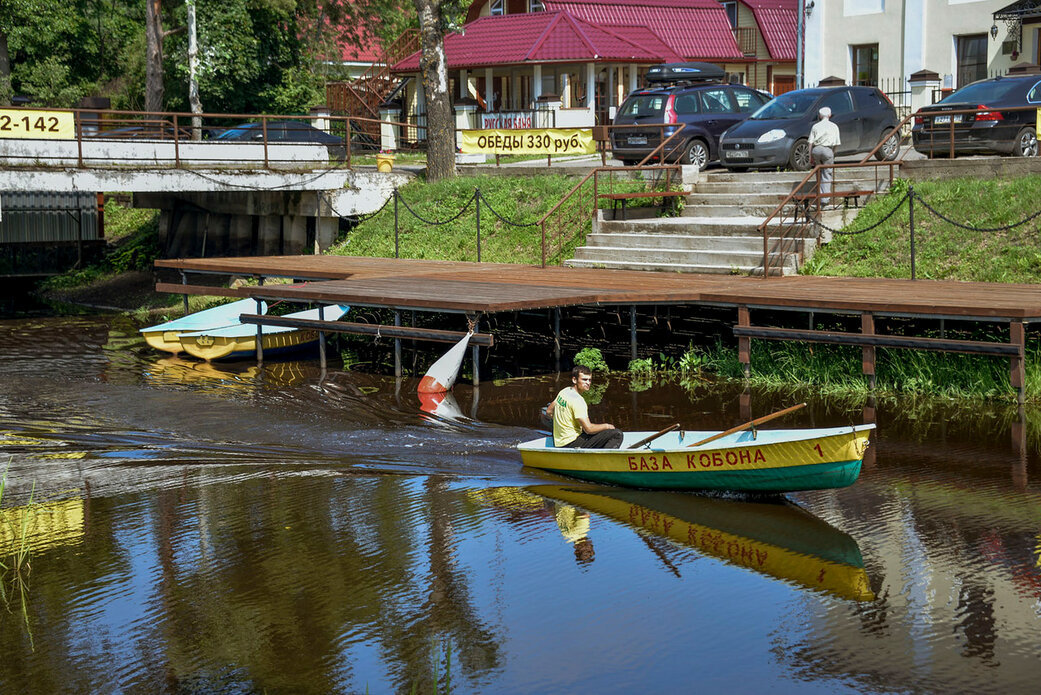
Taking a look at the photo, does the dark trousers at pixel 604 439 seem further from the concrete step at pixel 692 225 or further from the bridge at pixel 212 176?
the bridge at pixel 212 176

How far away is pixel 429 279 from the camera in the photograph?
19.4 m

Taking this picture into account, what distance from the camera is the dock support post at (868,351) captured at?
14422 mm

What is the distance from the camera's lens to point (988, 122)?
20516mm

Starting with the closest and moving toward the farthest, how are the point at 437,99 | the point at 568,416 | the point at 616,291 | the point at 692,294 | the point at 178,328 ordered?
the point at 568,416 < the point at 692,294 < the point at 616,291 < the point at 178,328 < the point at 437,99

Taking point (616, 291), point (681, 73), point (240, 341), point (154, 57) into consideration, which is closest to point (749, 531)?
point (616, 291)

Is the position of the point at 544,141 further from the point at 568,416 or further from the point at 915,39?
the point at 568,416

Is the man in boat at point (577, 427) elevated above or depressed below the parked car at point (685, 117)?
below

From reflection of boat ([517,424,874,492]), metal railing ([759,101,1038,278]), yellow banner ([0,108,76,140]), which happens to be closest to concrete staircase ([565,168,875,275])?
metal railing ([759,101,1038,278])

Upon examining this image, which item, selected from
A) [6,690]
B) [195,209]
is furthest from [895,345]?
[195,209]

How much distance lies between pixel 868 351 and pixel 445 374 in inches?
201

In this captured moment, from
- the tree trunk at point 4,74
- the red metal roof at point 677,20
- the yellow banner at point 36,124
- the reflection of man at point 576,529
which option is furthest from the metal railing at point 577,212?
the tree trunk at point 4,74

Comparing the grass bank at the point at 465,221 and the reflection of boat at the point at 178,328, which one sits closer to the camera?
the reflection of boat at the point at 178,328

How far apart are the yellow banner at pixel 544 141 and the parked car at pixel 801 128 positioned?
6.03 meters

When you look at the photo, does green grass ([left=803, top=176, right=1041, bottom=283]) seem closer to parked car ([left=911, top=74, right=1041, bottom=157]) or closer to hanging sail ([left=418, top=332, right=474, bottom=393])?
parked car ([left=911, top=74, right=1041, bottom=157])
